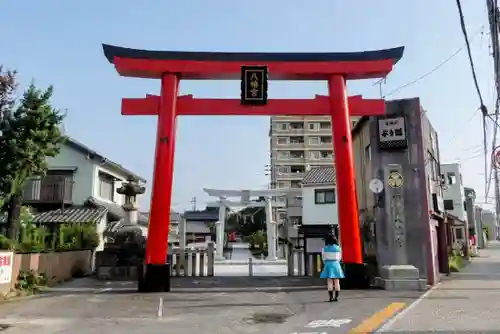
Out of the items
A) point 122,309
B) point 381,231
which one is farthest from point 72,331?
point 381,231

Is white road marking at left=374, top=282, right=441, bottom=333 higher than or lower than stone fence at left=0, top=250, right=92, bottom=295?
lower

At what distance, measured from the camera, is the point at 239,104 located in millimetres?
14117

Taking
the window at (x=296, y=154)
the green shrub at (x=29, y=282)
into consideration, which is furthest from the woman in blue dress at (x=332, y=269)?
the window at (x=296, y=154)

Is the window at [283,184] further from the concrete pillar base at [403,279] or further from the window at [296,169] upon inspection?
→ the concrete pillar base at [403,279]

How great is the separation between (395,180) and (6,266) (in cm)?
1141

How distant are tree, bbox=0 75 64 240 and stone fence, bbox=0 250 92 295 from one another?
1733 mm

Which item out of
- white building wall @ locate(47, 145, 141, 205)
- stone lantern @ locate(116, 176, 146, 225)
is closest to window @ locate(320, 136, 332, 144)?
white building wall @ locate(47, 145, 141, 205)

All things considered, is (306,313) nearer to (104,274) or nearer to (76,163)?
(104,274)

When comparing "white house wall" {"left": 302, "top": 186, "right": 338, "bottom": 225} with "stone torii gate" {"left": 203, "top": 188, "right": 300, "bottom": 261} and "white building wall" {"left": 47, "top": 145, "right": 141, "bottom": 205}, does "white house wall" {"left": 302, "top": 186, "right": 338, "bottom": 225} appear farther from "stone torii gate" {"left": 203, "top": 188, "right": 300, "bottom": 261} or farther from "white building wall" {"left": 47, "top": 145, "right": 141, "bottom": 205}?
"white building wall" {"left": 47, "top": 145, "right": 141, "bottom": 205}

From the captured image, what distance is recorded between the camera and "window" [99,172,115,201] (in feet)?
84.3

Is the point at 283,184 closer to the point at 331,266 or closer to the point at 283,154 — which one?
the point at 283,154

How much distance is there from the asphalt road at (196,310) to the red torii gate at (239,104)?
1546 millimetres

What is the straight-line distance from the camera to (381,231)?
558 inches

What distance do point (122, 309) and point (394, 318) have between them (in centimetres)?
571
